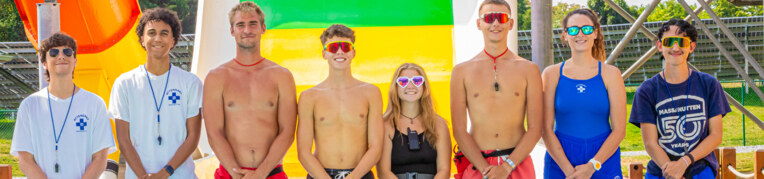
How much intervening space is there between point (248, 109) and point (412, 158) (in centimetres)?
103

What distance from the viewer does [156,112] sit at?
444 centimetres

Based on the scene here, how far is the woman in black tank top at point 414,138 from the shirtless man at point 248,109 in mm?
612

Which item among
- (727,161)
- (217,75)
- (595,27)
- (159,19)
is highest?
(159,19)

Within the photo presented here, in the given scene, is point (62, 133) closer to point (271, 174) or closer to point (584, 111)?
point (271, 174)

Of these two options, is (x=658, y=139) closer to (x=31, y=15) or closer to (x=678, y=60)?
(x=678, y=60)

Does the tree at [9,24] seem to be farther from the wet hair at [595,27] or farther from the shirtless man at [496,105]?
the wet hair at [595,27]

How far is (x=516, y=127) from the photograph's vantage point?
15.3ft

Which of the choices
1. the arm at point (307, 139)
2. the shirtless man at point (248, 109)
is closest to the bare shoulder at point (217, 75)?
the shirtless man at point (248, 109)

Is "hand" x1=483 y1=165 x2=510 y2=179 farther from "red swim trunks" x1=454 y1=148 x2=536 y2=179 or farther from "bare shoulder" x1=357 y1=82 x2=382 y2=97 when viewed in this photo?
"bare shoulder" x1=357 y1=82 x2=382 y2=97

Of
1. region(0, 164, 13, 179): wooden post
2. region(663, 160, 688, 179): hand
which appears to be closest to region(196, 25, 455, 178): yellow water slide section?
region(0, 164, 13, 179): wooden post

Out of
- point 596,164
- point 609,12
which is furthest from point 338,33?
point 609,12

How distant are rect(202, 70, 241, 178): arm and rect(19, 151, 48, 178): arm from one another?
94 centimetres

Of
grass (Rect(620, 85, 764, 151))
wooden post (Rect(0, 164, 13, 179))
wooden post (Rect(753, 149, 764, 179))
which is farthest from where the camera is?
grass (Rect(620, 85, 764, 151))

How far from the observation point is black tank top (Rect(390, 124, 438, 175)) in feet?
14.7
